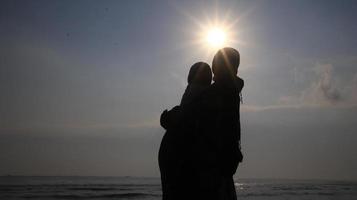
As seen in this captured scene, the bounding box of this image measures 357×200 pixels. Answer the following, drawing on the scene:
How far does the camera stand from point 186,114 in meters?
2.45

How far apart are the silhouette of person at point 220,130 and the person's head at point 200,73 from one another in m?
0.13

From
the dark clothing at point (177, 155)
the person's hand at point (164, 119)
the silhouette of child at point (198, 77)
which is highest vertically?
the silhouette of child at point (198, 77)

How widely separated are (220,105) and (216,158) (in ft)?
0.99

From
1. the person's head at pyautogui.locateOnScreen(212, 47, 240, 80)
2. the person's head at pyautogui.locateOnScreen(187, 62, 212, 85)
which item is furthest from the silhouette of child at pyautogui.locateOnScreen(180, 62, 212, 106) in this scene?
the person's head at pyautogui.locateOnScreen(212, 47, 240, 80)

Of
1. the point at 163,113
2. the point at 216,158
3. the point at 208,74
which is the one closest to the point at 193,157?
the point at 216,158

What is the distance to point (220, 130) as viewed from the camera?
2.36 metres

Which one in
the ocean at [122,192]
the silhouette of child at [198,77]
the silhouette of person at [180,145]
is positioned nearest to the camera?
the silhouette of person at [180,145]

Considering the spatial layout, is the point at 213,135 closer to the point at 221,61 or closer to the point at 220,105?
the point at 220,105

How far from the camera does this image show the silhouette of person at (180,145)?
246 centimetres

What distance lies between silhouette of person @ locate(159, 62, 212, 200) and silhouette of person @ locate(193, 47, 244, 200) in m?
0.06

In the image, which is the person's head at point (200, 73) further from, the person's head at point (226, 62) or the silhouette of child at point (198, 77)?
the person's head at point (226, 62)

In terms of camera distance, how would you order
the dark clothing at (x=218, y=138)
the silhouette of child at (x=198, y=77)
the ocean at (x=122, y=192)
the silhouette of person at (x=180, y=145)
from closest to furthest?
the dark clothing at (x=218, y=138) < the silhouette of person at (x=180, y=145) < the silhouette of child at (x=198, y=77) < the ocean at (x=122, y=192)


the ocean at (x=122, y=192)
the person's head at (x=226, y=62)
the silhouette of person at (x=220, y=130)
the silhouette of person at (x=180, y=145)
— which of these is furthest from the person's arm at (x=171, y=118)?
the ocean at (x=122, y=192)

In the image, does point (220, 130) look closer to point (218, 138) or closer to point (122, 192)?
point (218, 138)
